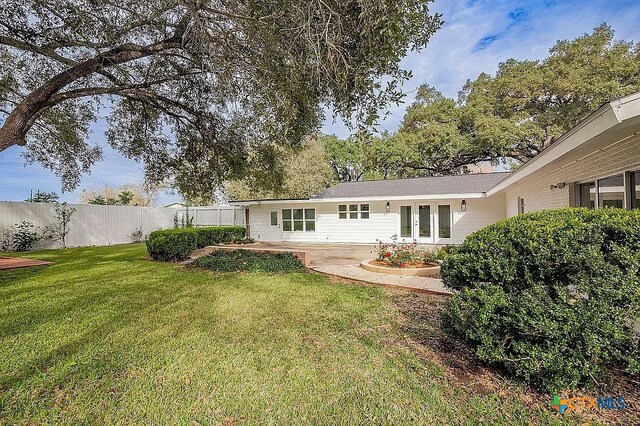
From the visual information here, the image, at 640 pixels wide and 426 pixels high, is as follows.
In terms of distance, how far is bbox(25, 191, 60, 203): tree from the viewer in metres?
14.6

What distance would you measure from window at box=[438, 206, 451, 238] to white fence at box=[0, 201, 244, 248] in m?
12.1

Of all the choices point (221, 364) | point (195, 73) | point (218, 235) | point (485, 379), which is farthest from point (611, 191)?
point (218, 235)

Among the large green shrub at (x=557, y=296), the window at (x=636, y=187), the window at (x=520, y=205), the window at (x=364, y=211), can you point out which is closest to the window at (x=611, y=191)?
the window at (x=636, y=187)

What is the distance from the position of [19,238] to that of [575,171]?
63.9ft

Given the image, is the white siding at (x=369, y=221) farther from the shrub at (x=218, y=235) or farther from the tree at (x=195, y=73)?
the tree at (x=195, y=73)

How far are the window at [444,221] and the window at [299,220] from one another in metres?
6.77

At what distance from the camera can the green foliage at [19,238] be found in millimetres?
12865

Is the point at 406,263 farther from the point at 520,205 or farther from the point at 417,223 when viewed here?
the point at 417,223

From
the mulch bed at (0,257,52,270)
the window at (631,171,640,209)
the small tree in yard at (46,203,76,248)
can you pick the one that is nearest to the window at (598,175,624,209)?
the window at (631,171,640,209)

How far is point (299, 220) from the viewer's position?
701 inches

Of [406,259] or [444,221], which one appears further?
[444,221]

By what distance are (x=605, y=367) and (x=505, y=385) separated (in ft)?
2.68

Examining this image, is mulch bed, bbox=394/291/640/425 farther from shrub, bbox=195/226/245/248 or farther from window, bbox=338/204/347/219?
window, bbox=338/204/347/219

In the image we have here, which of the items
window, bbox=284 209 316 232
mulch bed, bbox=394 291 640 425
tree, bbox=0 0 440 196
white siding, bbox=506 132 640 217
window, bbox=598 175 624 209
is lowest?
mulch bed, bbox=394 291 640 425
